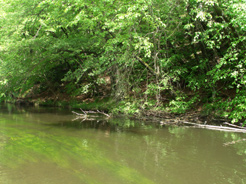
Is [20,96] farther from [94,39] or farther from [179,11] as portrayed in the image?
[179,11]

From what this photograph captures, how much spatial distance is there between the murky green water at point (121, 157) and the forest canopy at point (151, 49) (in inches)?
93.1

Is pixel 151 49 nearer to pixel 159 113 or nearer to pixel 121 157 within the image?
pixel 159 113

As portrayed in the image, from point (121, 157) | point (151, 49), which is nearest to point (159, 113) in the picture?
point (151, 49)

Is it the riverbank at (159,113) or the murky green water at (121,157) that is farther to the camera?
Answer: the riverbank at (159,113)

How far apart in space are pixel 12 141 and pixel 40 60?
24.8 ft

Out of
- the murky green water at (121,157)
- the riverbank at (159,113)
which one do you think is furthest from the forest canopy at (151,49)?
the murky green water at (121,157)

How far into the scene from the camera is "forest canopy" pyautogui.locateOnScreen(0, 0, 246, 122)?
8750 millimetres

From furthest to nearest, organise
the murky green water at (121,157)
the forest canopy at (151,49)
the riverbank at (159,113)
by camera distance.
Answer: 1. the riverbank at (159,113)
2. the forest canopy at (151,49)
3. the murky green water at (121,157)

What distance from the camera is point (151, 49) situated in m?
10.8

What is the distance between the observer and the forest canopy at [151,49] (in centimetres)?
875

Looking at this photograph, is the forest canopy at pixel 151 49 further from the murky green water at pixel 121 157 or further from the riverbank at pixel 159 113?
the murky green water at pixel 121 157

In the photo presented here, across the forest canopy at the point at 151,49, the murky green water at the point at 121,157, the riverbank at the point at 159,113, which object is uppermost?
the forest canopy at the point at 151,49

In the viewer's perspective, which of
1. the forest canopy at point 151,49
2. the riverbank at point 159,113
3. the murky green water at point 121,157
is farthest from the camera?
the riverbank at point 159,113

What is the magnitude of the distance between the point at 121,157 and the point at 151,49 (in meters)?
6.50
